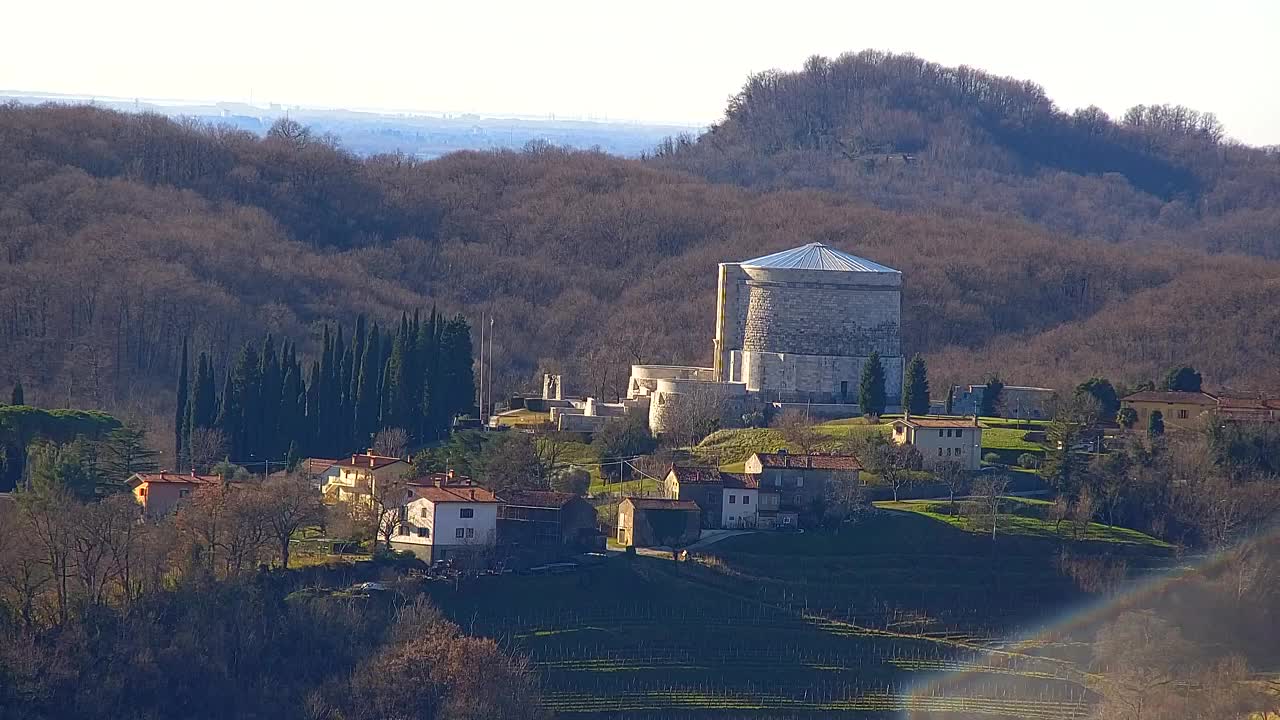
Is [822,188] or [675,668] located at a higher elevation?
[822,188]

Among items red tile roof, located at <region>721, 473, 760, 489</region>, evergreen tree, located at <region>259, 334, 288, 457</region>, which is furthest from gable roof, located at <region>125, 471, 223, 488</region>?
red tile roof, located at <region>721, 473, 760, 489</region>

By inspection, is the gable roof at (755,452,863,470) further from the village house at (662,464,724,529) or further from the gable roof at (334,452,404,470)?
the gable roof at (334,452,404,470)

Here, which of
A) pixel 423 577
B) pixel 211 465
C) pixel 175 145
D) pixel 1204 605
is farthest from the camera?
pixel 175 145

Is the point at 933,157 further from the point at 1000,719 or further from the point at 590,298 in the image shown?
the point at 1000,719

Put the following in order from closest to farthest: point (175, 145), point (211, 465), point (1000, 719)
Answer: point (1000, 719), point (211, 465), point (175, 145)

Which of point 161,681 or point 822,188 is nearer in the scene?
point 161,681

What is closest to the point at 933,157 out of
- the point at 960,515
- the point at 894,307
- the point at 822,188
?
the point at 822,188

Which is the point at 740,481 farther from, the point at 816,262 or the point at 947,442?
the point at 816,262
